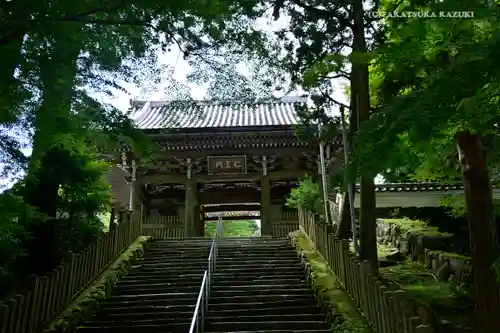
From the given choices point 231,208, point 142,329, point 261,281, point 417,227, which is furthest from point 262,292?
point 231,208

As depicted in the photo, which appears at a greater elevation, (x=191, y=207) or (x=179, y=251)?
(x=191, y=207)

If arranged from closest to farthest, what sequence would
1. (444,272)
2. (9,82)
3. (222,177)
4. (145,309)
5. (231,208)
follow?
(9,82) < (145,309) < (444,272) < (222,177) < (231,208)

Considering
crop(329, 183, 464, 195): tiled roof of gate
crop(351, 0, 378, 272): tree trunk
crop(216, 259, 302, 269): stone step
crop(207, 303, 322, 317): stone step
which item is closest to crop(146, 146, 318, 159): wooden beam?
crop(329, 183, 464, 195): tiled roof of gate

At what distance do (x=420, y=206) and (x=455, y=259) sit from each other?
15.5 ft

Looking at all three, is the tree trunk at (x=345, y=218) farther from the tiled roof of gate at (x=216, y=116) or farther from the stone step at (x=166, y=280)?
the tiled roof of gate at (x=216, y=116)

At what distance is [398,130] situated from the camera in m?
4.33

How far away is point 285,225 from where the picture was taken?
17.0 metres

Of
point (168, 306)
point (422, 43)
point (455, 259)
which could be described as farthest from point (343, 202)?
point (422, 43)

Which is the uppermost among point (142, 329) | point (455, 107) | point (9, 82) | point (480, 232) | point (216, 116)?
point (216, 116)

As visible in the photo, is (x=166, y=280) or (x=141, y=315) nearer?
(x=141, y=315)

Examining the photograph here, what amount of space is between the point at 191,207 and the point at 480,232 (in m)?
12.1

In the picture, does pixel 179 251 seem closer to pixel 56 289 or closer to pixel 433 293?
pixel 56 289

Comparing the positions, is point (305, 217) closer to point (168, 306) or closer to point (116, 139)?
point (168, 306)

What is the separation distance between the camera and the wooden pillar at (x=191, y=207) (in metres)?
16.6
